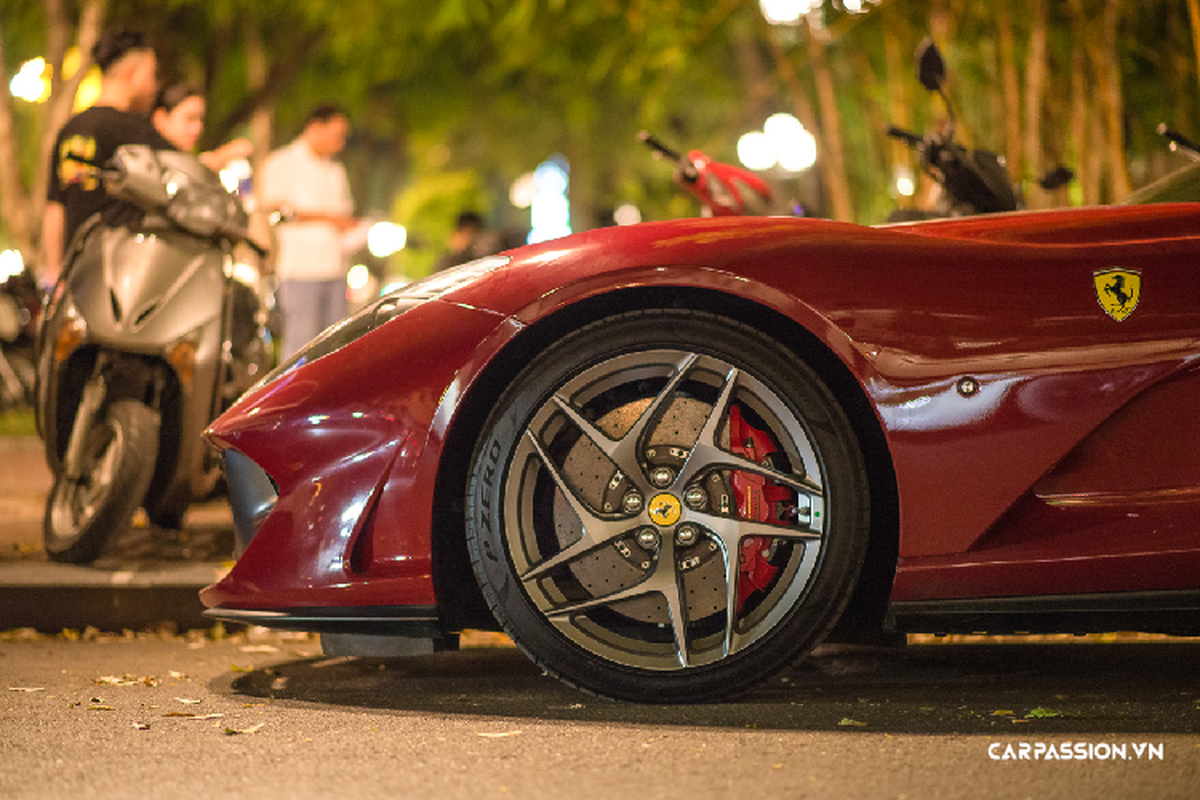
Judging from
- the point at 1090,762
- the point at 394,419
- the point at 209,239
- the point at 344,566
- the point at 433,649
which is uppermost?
the point at 209,239

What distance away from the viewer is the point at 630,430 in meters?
3.11

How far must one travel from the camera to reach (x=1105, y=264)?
3.05 metres

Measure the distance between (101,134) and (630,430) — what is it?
317 cm

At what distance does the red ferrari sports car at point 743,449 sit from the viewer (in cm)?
297

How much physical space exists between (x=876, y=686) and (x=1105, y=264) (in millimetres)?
1161

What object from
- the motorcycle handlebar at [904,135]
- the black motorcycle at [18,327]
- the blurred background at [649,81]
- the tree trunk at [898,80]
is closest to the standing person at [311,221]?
the black motorcycle at [18,327]

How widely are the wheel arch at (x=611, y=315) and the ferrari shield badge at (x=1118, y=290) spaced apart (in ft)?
1.75

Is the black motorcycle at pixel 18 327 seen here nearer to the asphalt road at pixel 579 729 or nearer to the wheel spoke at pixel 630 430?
the asphalt road at pixel 579 729

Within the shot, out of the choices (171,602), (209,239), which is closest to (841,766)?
(171,602)

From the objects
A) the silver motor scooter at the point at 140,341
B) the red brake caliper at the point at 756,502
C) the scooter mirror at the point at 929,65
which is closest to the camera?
the red brake caliper at the point at 756,502

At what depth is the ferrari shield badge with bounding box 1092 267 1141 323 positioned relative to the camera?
2998 mm

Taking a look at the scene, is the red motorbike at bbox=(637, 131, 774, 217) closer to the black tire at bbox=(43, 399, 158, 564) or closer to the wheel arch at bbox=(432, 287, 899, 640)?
the wheel arch at bbox=(432, 287, 899, 640)

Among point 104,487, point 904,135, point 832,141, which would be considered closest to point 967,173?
point 904,135

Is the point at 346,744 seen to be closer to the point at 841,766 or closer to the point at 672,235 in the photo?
the point at 841,766
